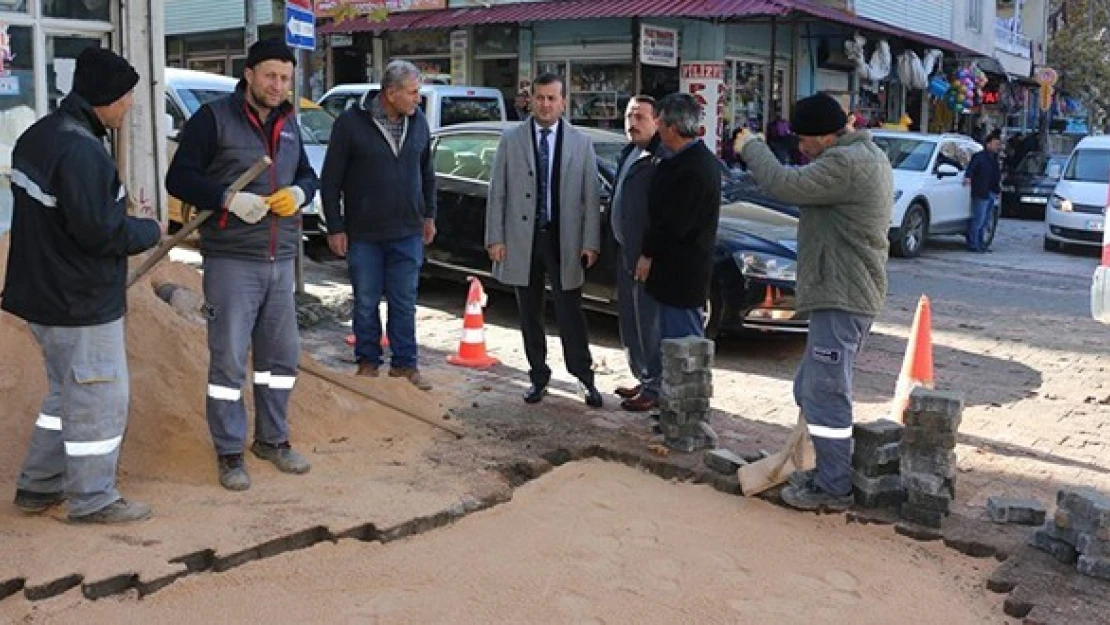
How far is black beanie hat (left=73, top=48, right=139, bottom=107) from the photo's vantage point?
4.25m

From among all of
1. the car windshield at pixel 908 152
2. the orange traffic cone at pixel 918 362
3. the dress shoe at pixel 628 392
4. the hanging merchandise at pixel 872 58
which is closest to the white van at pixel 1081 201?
the car windshield at pixel 908 152

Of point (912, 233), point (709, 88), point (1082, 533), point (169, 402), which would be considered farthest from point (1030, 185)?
point (169, 402)

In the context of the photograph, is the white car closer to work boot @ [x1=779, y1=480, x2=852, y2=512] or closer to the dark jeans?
the dark jeans

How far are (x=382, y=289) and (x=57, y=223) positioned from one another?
2662mm

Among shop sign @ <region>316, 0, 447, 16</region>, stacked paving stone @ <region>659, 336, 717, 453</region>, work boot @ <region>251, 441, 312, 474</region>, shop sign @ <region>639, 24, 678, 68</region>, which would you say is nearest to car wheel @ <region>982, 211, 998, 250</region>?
shop sign @ <region>639, 24, 678, 68</region>

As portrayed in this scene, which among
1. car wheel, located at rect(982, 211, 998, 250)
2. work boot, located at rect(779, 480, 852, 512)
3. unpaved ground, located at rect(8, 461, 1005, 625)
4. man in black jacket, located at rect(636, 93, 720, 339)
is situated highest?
man in black jacket, located at rect(636, 93, 720, 339)

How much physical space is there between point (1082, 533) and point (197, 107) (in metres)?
10.7

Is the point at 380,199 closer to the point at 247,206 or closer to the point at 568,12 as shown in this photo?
the point at 247,206

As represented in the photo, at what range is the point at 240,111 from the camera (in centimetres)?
483

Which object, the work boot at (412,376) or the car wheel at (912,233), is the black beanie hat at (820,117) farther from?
the car wheel at (912,233)

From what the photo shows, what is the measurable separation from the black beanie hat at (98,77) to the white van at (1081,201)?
14.7 metres

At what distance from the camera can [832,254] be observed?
15.8ft

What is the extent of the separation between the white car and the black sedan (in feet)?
19.6

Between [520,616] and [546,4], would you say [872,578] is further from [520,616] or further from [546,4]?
[546,4]
